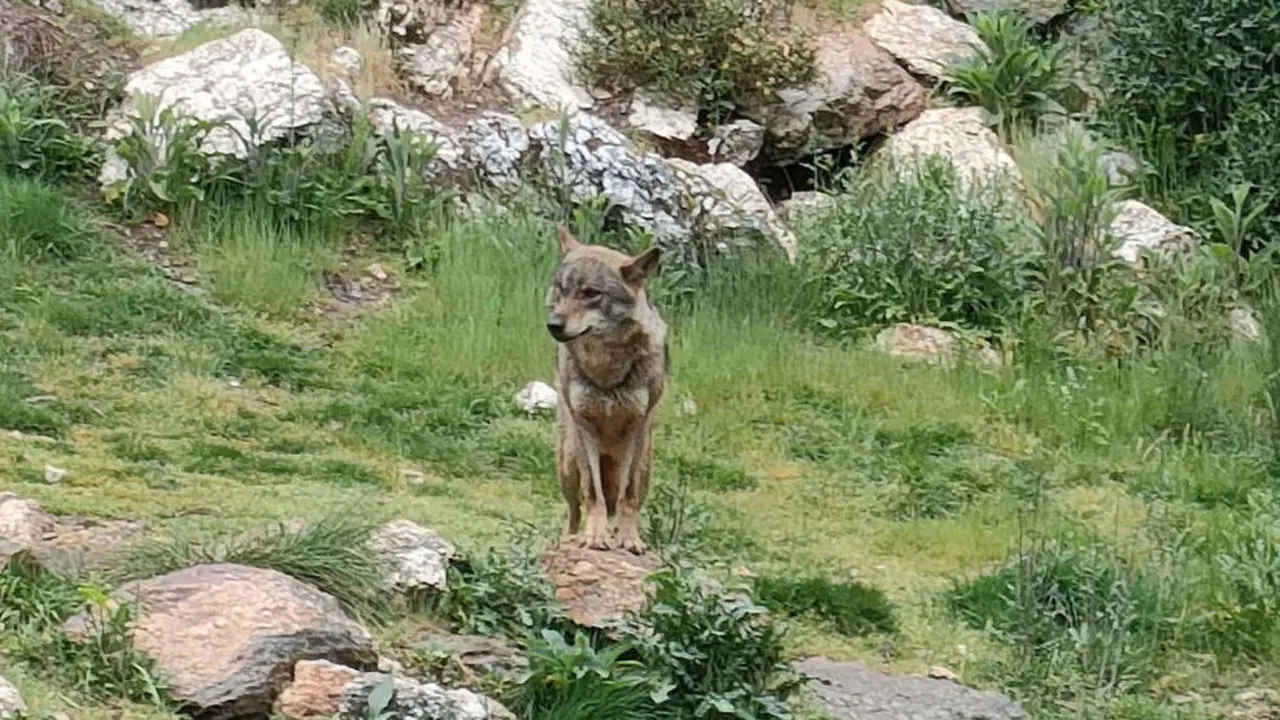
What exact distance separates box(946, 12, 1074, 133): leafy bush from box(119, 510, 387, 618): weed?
324 inches

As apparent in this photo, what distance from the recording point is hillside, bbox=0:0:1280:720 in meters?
5.37

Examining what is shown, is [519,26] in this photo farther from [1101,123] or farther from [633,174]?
[1101,123]

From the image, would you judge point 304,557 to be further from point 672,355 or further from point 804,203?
point 804,203

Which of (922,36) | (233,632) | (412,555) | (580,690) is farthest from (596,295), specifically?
(922,36)

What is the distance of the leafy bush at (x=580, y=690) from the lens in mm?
5012

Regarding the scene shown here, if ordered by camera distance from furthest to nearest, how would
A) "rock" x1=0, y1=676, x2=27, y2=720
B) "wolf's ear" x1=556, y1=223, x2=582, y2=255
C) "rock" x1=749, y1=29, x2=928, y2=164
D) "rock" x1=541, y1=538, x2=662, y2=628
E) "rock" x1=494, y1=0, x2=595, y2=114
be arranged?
1. "rock" x1=749, y1=29, x2=928, y2=164
2. "rock" x1=494, y1=0, x2=595, y2=114
3. "wolf's ear" x1=556, y1=223, x2=582, y2=255
4. "rock" x1=541, y1=538, x2=662, y2=628
5. "rock" x1=0, y1=676, x2=27, y2=720

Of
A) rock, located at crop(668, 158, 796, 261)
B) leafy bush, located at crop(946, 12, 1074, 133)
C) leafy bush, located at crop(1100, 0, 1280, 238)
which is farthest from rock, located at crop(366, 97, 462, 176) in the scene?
leafy bush, located at crop(1100, 0, 1280, 238)

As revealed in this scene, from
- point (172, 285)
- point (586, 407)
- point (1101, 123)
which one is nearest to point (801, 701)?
point (586, 407)

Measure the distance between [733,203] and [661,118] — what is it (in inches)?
48.3

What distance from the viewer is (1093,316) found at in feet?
35.8

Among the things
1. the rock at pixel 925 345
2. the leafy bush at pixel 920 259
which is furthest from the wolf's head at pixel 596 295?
the leafy bush at pixel 920 259

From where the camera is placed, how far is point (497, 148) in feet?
39.0

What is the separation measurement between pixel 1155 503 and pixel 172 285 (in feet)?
18.0

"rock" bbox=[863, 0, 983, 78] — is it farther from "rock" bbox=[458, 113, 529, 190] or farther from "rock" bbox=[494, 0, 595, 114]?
"rock" bbox=[458, 113, 529, 190]
